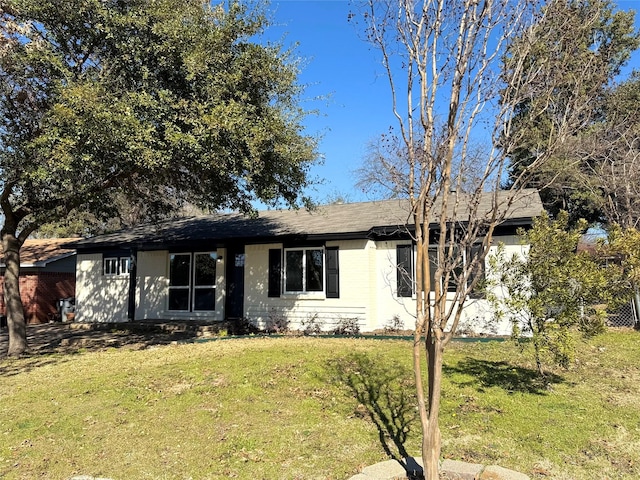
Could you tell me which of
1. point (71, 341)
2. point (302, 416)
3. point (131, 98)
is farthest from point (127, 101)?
point (71, 341)

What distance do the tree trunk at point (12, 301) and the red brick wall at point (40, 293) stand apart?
35.3 feet

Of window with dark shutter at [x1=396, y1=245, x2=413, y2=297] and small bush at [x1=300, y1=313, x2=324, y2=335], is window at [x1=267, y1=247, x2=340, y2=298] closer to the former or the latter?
small bush at [x1=300, y1=313, x2=324, y2=335]

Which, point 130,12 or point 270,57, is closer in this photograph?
point 130,12

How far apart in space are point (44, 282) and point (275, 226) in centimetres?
1216

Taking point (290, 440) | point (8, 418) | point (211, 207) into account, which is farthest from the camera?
point (211, 207)

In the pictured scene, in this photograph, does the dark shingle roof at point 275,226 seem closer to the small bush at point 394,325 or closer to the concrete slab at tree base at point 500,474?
the small bush at point 394,325

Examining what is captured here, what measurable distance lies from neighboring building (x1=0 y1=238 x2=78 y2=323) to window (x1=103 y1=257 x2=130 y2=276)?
331cm

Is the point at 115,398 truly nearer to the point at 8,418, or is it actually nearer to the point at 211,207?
the point at 8,418

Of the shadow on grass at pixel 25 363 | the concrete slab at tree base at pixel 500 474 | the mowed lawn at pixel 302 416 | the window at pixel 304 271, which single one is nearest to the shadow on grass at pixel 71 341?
the shadow on grass at pixel 25 363

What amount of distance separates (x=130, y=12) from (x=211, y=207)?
4736 millimetres

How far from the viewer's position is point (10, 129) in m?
9.37

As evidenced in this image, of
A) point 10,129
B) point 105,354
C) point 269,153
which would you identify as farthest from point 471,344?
point 10,129

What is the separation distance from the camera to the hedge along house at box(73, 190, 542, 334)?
41.3 ft

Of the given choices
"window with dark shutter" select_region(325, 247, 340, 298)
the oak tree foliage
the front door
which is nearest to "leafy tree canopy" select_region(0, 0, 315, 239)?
the oak tree foliage
